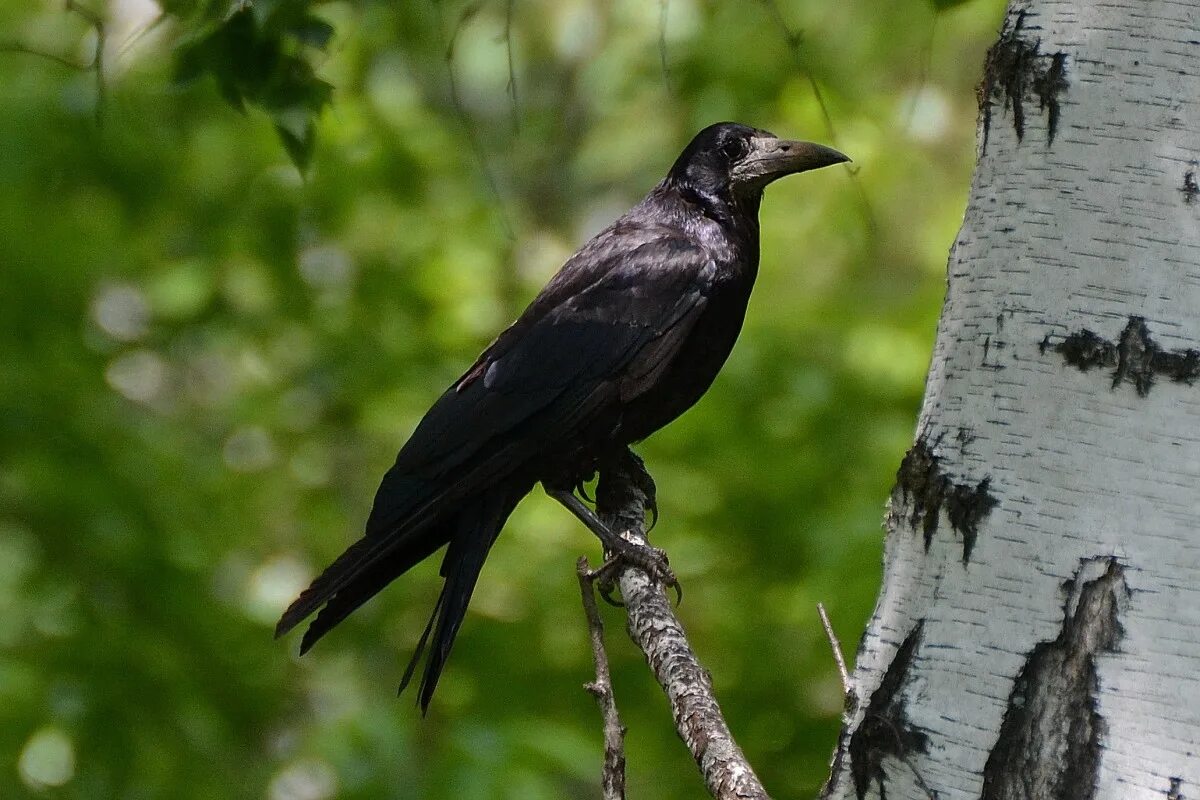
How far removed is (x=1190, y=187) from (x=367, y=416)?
12.9 feet

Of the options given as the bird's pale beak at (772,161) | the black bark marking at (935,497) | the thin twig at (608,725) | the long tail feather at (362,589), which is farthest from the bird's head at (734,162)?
the black bark marking at (935,497)

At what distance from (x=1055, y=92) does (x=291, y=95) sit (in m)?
1.31

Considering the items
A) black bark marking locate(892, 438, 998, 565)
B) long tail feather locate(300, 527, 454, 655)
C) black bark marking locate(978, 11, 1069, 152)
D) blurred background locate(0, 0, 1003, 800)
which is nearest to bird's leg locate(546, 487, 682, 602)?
long tail feather locate(300, 527, 454, 655)

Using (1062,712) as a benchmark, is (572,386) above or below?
above

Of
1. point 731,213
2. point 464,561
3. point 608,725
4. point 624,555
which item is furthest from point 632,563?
point 731,213

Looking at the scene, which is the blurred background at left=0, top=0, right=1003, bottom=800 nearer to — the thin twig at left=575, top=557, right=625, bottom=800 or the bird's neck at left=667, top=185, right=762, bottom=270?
the bird's neck at left=667, top=185, right=762, bottom=270

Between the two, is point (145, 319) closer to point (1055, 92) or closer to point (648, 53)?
point (648, 53)

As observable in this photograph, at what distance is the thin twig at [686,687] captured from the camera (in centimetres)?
172

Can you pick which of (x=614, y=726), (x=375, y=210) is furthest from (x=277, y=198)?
(x=614, y=726)

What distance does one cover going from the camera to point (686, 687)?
201 centimetres

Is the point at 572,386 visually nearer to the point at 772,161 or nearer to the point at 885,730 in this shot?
the point at 772,161

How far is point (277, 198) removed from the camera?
15.7ft

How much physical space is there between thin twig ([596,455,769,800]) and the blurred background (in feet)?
3.38

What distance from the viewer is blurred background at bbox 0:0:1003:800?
3.79 meters
